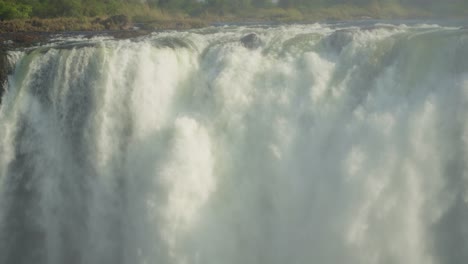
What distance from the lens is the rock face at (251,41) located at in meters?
10.4

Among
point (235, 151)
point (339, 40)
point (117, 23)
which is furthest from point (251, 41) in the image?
point (117, 23)

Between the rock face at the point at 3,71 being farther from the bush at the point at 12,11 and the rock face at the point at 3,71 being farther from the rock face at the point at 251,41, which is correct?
the bush at the point at 12,11

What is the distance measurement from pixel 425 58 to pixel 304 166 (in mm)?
3234

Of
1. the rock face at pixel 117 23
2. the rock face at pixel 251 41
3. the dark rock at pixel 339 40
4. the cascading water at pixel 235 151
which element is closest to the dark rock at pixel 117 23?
the rock face at pixel 117 23

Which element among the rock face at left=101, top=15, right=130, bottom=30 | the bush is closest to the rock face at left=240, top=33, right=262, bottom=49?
the rock face at left=101, top=15, right=130, bottom=30

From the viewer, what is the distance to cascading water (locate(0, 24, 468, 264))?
28.1ft

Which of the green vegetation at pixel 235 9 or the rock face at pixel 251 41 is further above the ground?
the green vegetation at pixel 235 9

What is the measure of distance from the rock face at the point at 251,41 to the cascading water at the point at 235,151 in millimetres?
157

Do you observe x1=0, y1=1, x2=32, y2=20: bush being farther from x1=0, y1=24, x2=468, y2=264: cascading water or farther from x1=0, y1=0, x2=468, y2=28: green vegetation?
x1=0, y1=24, x2=468, y2=264: cascading water

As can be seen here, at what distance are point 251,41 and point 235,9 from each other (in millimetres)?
15590

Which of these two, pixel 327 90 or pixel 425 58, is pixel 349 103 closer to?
pixel 327 90

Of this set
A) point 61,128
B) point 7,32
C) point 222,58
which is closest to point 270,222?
point 222,58

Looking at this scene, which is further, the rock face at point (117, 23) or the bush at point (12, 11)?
the bush at point (12, 11)

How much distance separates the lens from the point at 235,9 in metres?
25.3
